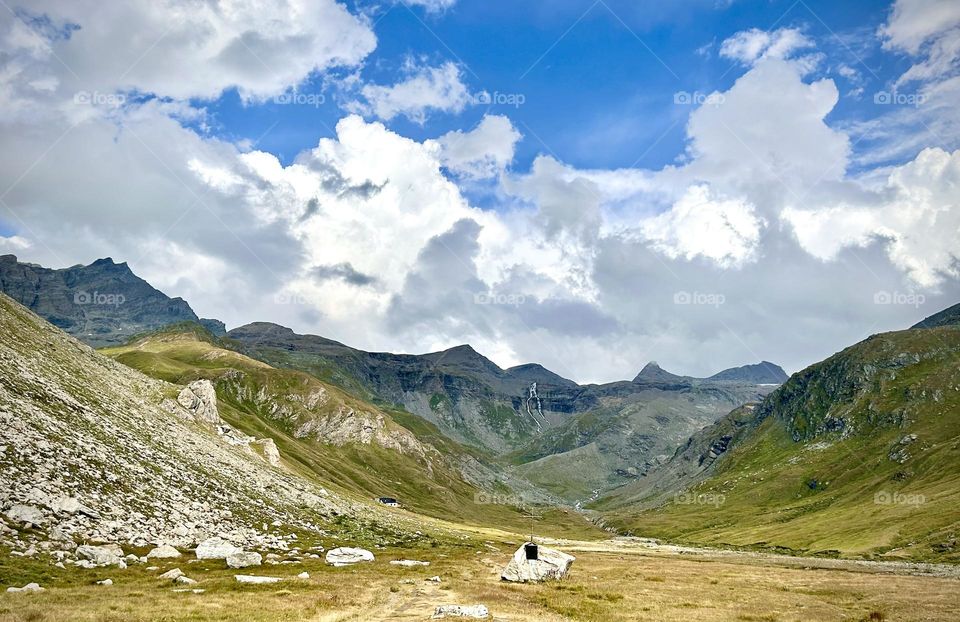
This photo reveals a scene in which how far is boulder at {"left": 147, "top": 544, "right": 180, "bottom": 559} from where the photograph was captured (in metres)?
46.7

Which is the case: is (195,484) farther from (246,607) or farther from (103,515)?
(246,607)

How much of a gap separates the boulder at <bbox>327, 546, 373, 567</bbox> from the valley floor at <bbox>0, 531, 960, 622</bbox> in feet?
6.16

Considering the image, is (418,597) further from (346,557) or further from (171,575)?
(346,557)

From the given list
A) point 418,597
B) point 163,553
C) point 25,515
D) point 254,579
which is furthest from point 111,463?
point 418,597

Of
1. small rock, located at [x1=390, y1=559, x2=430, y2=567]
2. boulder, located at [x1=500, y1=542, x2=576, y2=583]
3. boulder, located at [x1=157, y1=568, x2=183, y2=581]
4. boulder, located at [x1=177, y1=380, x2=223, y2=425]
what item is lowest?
small rock, located at [x1=390, y1=559, x2=430, y2=567]

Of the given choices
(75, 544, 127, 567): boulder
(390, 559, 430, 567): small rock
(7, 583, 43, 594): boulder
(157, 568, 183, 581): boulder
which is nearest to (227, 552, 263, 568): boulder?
(157, 568, 183, 581): boulder

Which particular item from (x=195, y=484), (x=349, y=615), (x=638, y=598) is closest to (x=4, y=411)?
(x=195, y=484)

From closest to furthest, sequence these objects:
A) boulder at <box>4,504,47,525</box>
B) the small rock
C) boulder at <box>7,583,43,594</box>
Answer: boulder at <box>7,583,43,594</box>
boulder at <box>4,504,47,525</box>
the small rock

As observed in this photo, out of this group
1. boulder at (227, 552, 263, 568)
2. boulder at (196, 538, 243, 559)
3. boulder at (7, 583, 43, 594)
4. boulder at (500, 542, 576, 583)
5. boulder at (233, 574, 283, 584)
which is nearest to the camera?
boulder at (7, 583, 43, 594)

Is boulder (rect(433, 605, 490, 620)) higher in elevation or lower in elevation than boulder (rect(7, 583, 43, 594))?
lower

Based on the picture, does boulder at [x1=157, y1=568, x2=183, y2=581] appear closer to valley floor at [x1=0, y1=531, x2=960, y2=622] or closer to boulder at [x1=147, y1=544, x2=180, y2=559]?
valley floor at [x1=0, y1=531, x2=960, y2=622]

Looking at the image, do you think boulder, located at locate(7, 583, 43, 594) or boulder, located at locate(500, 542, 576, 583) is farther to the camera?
boulder, located at locate(500, 542, 576, 583)

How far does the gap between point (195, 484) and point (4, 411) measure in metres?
23.6

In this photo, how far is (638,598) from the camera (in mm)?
42969
